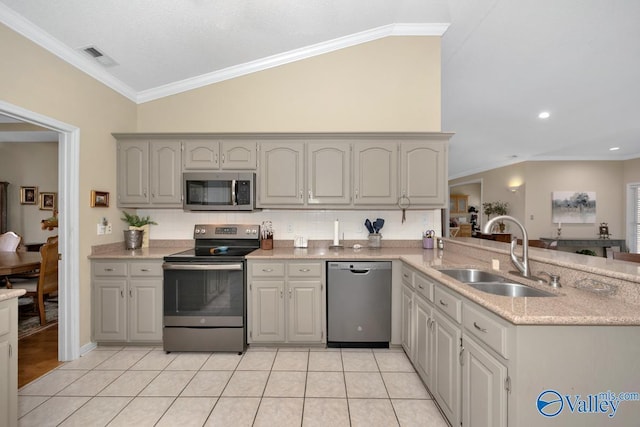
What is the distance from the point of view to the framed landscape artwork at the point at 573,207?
7.29 metres

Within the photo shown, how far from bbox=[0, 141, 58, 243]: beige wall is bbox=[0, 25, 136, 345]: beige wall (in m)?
3.62

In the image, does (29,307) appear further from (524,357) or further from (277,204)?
(524,357)

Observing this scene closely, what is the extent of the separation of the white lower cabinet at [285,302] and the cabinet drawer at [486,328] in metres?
1.46

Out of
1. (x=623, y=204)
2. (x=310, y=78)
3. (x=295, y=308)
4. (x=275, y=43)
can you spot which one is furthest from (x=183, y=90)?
(x=623, y=204)

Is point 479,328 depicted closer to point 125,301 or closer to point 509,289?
point 509,289

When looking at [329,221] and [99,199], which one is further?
[329,221]

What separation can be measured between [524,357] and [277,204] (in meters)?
2.43

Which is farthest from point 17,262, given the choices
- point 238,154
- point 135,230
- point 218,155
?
point 238,154

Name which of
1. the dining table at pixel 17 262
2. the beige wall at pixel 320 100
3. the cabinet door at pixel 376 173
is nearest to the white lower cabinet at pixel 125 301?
the beige wall at pixel 320 100

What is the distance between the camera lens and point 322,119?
3381 mm

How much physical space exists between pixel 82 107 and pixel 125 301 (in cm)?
190

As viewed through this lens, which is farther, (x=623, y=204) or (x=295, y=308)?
(x=623, y=204)

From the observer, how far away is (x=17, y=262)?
10.5 feet

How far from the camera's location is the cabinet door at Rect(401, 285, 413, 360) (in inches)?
96.6
